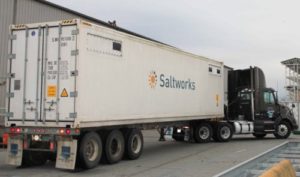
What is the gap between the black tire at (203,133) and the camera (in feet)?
66.9

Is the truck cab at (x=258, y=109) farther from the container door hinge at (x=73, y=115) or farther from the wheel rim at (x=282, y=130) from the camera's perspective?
the container door hinge at (x=73, y=115)

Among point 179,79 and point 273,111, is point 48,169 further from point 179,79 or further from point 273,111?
Result: point 273,111

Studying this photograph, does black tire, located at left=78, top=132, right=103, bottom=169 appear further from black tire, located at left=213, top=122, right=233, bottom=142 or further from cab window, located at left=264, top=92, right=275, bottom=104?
cab window, located at left=264, top=92, right=275, bottom=104

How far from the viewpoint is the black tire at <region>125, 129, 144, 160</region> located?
13789mm

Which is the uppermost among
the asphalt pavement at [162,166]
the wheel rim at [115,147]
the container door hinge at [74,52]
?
the container door hinge at [74,52]

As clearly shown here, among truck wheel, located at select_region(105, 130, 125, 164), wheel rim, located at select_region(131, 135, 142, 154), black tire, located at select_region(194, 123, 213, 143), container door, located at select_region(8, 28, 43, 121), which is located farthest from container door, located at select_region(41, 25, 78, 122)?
black tire, located at select_region(194, 123, 213, 143)

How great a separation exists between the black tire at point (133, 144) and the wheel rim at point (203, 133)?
21.9 ft

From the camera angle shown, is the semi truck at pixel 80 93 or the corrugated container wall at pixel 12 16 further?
the corrugated container wall at pixel 12 16

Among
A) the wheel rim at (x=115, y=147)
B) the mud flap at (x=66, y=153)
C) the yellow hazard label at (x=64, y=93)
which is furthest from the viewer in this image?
the wheel rim at (x=115, y=147)

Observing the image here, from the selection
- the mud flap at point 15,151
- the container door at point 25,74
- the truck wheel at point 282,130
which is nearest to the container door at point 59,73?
the container door at point 25,74

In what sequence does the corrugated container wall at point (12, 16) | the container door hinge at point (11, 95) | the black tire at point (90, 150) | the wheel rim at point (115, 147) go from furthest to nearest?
the corrugated container wall at point (12, 16), the wheel rim at point (115, 147), the container door hinge at point (11, 95), the black tire at point (90, 150)

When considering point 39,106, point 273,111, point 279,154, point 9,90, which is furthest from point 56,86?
point 273,111

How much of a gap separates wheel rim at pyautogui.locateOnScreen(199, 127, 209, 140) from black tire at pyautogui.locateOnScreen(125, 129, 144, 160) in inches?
263

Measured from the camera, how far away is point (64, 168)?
11.3 metres
